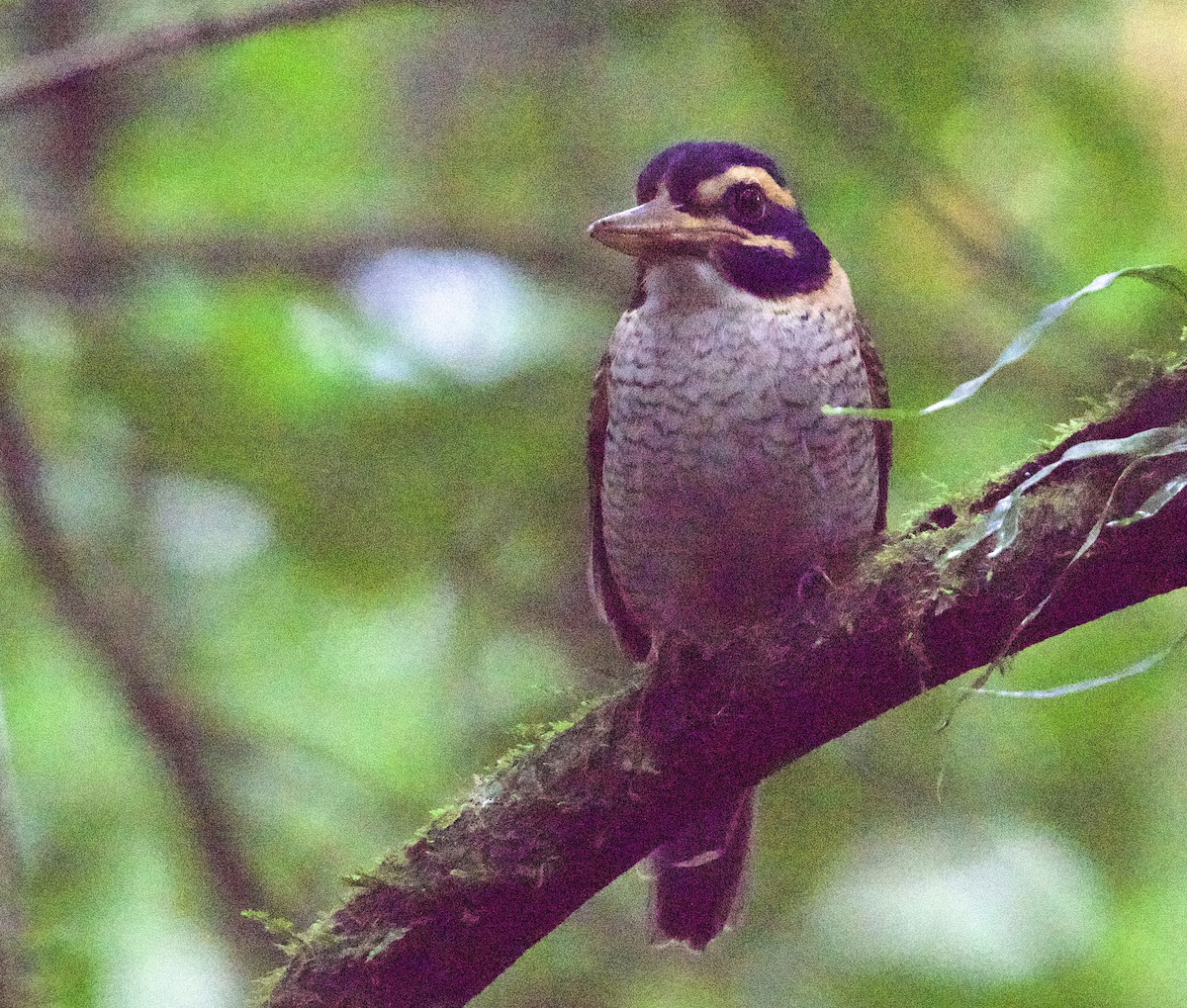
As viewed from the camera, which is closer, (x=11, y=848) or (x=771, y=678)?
(x=771, y=678)

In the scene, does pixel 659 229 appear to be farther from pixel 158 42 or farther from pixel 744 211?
pixel 158 42

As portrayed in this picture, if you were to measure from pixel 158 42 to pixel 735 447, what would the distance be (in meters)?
1.68

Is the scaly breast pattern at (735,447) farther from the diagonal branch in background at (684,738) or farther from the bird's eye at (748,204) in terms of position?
the diagonal branch in background at (684,738)

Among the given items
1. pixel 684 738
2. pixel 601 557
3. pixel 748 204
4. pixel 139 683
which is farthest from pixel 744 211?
pixel 139 683

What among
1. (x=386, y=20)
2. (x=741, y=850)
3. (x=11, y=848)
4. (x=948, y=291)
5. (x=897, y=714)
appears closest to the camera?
(x=11, y=848)

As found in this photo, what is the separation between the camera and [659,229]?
10.4ft

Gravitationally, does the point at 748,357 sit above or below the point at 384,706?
above

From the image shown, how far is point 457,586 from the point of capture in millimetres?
4695

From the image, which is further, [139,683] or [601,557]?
[139,683]

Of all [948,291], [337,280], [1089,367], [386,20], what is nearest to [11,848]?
[337,280]

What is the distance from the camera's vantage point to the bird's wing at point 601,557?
3479 millimetres

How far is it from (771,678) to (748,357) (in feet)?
3.25

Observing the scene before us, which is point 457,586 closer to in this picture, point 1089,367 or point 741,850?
point 741,850

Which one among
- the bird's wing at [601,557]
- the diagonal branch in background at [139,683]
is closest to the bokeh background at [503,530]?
the diagonal branch in background at [139,683]
